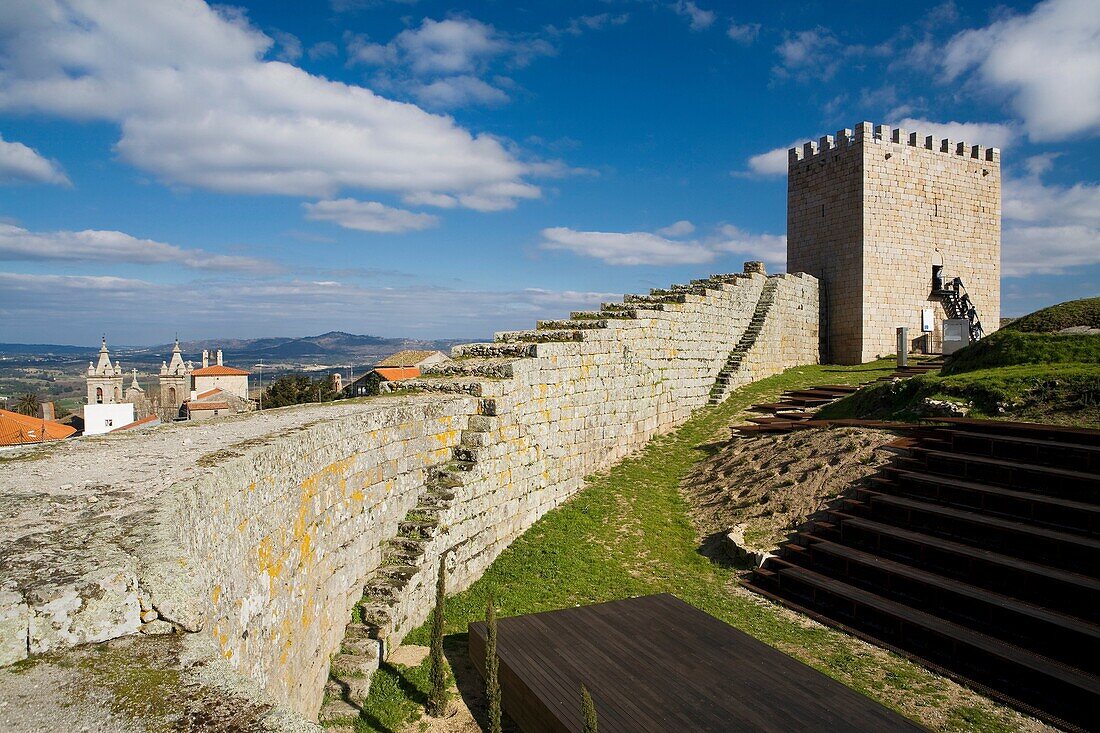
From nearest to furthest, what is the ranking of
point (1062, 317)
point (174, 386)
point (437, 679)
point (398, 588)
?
point (437, 679)
point (398, 588)
point (1062, 317)
point (174, 386)

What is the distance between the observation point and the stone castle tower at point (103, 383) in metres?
55.3

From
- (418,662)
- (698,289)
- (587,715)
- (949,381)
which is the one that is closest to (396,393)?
(418,662)

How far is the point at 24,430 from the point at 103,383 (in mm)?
25943

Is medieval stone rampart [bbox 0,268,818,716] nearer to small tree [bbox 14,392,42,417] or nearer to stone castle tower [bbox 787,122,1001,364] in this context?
stone castle tower [bbox 787,122,1001,364]

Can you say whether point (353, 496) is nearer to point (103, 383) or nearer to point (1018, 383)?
point (1018, 383)

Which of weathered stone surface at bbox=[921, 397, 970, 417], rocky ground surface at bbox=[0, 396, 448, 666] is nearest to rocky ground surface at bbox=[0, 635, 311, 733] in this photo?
rocky ground surface at bbox=[0, 396, 448, 666]

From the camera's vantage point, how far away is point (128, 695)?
220 cm

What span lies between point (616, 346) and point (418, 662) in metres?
8.97

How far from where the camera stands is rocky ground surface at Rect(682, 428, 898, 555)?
33.7 ft

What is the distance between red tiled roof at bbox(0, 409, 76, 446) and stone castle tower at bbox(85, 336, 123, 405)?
18763 millimetres

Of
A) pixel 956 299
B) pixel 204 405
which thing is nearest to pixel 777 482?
pixel 956 299

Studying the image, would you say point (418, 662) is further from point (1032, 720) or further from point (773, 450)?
point (773, 450)

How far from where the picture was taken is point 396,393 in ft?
33.2

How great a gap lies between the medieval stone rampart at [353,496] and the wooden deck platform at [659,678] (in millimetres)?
1732
